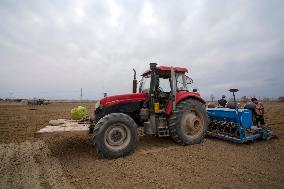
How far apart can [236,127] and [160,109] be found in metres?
2.60

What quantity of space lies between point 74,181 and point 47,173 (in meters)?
0.95

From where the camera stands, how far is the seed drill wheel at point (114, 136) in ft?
19.9

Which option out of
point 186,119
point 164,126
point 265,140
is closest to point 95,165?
point 164,126

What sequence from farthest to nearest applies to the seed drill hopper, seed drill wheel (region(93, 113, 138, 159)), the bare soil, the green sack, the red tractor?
the green sack
the seed drill hopper
the red tractor
seed drill wheel (region(93, 113, 138, 159))
the bare soil

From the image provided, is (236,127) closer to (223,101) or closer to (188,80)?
(188,80)

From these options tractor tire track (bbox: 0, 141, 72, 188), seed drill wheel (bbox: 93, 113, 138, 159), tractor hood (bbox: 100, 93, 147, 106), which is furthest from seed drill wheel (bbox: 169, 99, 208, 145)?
tractor tire track (bbox: 0, 141, 72, 188)

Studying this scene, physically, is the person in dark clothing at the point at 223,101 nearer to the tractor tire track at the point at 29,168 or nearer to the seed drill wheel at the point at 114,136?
the seed drill wheel at the point at 114,136

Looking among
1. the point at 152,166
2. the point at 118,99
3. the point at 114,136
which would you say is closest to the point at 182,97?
the point at 118,99

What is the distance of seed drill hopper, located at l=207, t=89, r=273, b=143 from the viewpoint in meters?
7.60

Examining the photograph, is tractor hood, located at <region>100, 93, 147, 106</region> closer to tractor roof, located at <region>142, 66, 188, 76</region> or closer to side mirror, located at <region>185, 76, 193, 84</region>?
tractor roof, located at <region>142, 66, 188, 76</region>

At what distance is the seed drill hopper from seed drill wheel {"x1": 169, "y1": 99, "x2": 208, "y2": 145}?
2.81 feet

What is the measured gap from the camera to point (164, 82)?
8.02m

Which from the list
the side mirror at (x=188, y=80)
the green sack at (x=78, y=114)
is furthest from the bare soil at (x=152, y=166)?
the side mirror at (x=188, y=80)

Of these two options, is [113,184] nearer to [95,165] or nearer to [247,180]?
[95,165]
